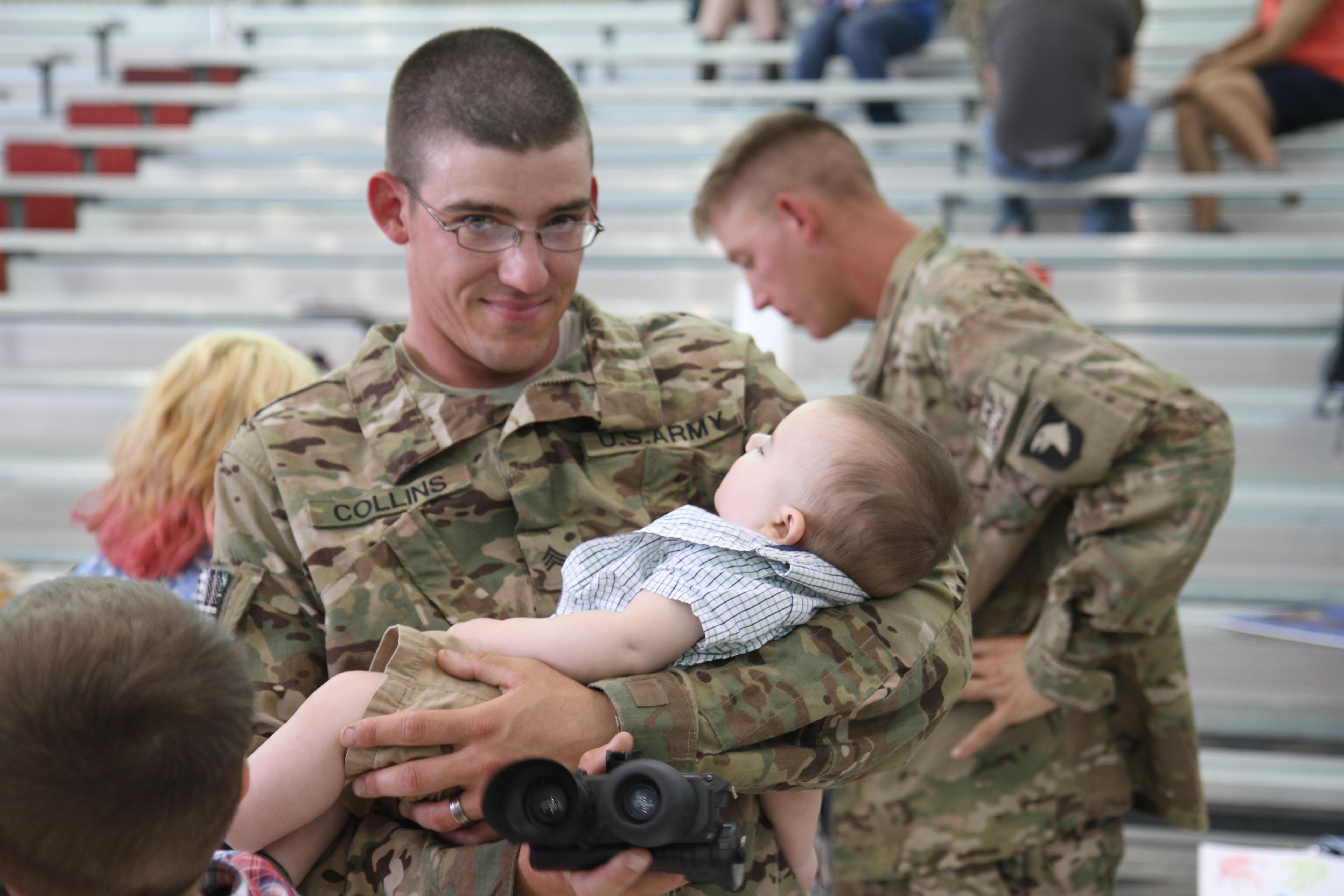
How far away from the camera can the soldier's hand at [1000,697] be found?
211 centimetres

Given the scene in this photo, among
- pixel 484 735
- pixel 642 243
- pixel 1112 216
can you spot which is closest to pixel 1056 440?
pixel 484 735

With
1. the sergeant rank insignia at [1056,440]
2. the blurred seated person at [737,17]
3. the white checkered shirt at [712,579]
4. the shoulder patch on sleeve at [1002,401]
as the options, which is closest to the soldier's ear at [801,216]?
the shoulder patch on sleeve at [1002,401]

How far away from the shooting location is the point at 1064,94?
4043 mm

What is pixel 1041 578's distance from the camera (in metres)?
2.25

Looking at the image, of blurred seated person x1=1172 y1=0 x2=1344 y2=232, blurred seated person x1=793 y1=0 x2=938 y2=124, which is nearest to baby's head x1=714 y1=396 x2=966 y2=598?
blurred seated person x1=1172 y1=0 x2=1344 y2=232

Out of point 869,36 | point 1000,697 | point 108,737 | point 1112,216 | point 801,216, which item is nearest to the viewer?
point 108,737

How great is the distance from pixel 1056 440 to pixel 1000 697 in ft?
1.58

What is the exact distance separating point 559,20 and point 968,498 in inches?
221

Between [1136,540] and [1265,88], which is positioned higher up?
[1265,88]

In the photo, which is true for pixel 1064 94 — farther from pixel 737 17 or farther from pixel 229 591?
pixel 229 591

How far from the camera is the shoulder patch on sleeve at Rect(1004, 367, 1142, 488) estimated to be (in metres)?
1.95

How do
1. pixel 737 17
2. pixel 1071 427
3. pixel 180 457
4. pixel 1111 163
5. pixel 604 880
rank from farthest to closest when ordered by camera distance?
1. pixel 737 17
2. pixel 1111 163
3. pixel 180 457
4. pixel 1071 427
5. pixel 604 880

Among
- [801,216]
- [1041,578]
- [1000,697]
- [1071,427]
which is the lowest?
[1000,697]

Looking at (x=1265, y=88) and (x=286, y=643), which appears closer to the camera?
(x=286, y=643)
